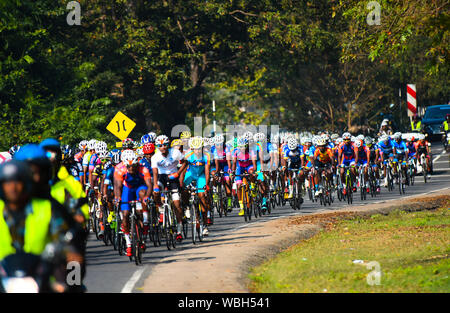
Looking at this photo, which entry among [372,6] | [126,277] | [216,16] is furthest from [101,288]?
[216,16]

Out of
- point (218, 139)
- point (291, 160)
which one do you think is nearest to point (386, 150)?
point (291, 160)

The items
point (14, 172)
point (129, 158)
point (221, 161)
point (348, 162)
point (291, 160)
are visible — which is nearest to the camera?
point (14, 172)

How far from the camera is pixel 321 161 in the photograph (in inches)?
1002

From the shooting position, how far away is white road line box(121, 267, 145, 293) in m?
11.6

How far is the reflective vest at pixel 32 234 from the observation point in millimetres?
6289

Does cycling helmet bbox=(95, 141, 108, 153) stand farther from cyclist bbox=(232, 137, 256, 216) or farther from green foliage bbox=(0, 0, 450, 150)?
green foliage bbox=(0, 0, 450, 150)

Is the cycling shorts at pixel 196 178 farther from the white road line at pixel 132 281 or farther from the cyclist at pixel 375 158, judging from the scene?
the cyclist at pixel 375 158

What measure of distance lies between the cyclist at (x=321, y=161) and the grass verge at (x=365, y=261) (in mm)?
5296

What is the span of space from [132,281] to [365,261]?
359cm

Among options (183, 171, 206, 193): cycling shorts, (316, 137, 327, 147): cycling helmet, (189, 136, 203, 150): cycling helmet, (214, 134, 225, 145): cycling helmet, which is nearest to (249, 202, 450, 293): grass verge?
(183, 171, 206, 193): cycling shorts

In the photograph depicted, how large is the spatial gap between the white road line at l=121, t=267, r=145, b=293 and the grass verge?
156 centimetres

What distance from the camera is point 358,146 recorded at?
27109mm

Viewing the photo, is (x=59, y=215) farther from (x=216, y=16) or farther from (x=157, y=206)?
(x=216, y=16)

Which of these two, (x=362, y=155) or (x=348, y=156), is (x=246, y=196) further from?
(x=362, y=155)
